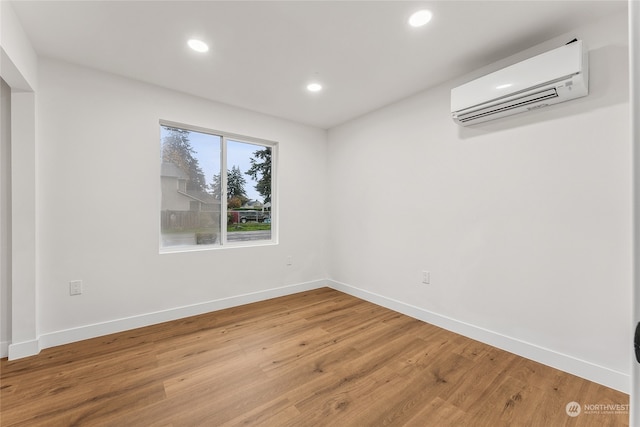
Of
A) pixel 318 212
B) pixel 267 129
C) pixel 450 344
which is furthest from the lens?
pixel 318 212

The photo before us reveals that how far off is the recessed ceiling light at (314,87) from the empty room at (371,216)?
0.08 feet

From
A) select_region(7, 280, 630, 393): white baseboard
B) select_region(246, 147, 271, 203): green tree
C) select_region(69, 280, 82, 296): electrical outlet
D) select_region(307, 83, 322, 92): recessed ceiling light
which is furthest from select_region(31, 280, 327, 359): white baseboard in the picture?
select_region(307, 83, 322, 92): recessed ceiling light

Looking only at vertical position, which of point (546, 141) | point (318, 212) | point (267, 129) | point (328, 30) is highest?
point (328, 30)

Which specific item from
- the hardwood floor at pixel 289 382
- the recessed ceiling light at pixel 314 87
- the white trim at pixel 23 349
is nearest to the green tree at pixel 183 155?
the recessed ceiling light at pixel 314 87

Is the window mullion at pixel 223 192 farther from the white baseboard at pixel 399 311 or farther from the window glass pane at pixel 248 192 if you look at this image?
the white baseboard at pixel 399 311

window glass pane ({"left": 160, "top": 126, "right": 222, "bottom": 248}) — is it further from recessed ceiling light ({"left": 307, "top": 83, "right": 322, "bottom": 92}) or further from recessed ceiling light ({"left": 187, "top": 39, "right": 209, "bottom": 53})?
recessed ceiling light ({"left": 307, "top": 83, "right": 322, "bottom": 92})

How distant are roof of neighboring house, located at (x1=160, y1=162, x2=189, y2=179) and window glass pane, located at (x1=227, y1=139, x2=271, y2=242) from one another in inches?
21.6

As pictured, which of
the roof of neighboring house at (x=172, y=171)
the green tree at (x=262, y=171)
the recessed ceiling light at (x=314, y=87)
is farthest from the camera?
the green tree at (x=262, y=171)

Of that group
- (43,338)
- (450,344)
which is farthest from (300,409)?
(43,338)

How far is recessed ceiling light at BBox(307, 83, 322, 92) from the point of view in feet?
9.40

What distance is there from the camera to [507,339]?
2340 mm

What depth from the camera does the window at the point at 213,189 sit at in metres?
3.12

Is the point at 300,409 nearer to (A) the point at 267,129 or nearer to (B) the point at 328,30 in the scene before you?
(B) the point at 328,30

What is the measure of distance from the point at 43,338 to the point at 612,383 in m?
4.30
